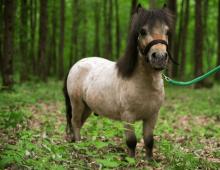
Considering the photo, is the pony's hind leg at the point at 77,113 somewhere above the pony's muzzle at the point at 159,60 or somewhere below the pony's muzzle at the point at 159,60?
below

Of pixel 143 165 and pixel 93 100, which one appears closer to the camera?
pixel 143 165

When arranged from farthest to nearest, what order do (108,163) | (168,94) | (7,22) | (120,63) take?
1. (168,94)
2. (7,22)
3. (120,63)
4. (108,163)

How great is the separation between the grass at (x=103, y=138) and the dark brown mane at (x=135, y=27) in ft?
2.73

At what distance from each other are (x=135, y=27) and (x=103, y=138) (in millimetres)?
2659

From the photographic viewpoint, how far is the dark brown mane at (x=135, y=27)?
17.5 ft

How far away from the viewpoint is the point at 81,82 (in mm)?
7418

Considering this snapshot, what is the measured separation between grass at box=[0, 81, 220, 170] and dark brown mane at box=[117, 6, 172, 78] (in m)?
0.83

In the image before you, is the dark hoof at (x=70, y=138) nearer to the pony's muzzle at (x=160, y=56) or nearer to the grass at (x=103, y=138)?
the grass at (x=103, y=138)

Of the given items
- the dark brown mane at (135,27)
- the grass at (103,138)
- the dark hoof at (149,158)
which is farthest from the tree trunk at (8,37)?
the dark hoof at (149,158)

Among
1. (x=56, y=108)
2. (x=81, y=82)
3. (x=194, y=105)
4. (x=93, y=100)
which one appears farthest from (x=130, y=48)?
(x=194, y=105)

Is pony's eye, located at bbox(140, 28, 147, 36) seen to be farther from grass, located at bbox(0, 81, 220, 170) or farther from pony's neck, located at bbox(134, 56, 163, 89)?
grass, located at bbox(0, 81, 220, 170)

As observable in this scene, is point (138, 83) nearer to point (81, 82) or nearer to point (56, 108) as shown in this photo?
point (81, 82)

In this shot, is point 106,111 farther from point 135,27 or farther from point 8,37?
point 8,37

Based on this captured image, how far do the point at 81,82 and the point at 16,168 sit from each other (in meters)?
3.37
